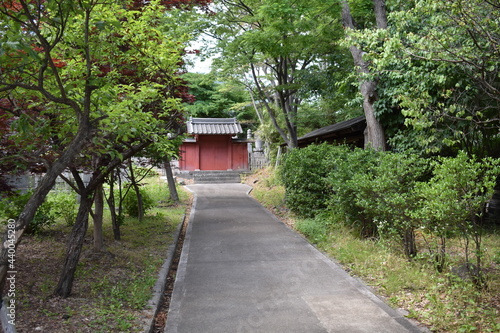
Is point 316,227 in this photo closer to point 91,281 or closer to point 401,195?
point 401,195

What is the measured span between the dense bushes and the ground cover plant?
384cm

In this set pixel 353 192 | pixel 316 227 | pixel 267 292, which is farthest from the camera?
pixel 316 227

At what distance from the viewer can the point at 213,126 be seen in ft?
95.1

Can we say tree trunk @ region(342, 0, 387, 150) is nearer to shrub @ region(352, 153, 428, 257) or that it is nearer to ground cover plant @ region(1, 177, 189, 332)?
shrub @ region(352, 153, 428, 257)

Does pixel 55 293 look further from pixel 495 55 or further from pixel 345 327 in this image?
pixel 495 55

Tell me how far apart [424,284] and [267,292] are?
7.04 feet

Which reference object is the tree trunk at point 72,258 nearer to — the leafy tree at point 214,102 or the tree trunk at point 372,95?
the tree trunk at point 372,95

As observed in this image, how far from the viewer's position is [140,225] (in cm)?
1018

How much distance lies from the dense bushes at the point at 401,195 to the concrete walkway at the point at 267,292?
117cm

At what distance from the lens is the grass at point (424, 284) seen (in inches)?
165

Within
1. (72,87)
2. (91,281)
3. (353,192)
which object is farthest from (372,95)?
(91,281)

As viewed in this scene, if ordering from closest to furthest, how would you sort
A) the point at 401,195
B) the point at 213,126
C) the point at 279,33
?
1. the point at 401,195
2. the point at 279,33
3. the point at 213,126

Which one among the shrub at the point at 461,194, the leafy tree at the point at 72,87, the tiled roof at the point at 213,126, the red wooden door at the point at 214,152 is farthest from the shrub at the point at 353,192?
the red wooden door at the point at 214,152

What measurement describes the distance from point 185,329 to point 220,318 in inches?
17.8
